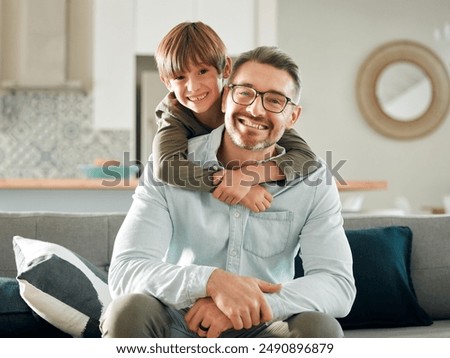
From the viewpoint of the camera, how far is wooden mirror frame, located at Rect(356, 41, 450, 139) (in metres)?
6.44

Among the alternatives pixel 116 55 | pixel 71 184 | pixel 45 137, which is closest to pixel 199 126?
pixel 71 184

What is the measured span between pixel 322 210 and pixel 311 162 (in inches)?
5.4

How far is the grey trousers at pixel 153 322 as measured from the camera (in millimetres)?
1252

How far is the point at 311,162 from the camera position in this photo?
5.30 feet

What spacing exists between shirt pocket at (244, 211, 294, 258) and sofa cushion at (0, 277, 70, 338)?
2.31ft

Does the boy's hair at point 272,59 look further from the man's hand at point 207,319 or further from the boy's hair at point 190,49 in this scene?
the man's hand at point 207,319

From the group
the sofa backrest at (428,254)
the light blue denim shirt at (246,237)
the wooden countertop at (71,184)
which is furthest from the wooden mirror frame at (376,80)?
the light blue denim shirt at (246,237)

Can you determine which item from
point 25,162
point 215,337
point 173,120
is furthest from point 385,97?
point 215,337

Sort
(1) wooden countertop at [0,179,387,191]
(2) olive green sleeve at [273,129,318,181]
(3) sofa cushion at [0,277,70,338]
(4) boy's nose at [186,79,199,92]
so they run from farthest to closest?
1. (1) wooden countertop at [0,179,387,191]
2. (3) sofa cushion at [0,277,70,338]
3. (4) boy's nose at [186,79,199,92]
4. (2) olive green sleeve at [273,129,318,181]

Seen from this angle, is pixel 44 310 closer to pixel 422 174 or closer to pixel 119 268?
pixel 119 268

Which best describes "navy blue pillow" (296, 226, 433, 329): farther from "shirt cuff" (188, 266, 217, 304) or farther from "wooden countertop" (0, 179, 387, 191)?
"wooden countertop" (0, 179, 387, 191)

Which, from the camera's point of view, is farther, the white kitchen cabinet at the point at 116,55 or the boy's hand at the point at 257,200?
the white kitchen cabinet at the point at 116,55

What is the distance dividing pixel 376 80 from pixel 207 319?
216 inches

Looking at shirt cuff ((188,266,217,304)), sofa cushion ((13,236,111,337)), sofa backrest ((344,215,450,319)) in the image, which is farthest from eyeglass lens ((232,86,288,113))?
sofa backrest ((344,215,450,319))
